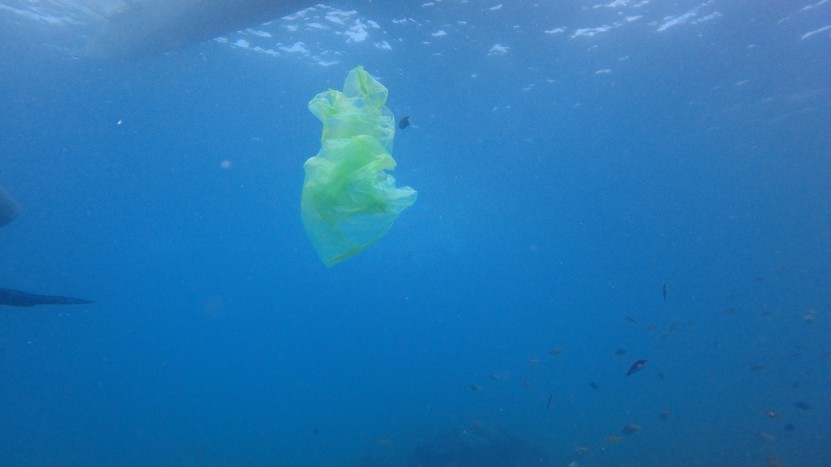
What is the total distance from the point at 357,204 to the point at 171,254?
177 ft

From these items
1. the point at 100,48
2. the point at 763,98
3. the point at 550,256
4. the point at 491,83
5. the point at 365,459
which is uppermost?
the point at 100,48

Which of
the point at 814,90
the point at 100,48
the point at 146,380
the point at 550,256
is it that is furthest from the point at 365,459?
the point at 146,380

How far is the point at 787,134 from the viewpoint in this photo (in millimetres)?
26984

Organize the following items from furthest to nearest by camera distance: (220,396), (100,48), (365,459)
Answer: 1. (220,396)
2. (365,459)
3. (100,48)

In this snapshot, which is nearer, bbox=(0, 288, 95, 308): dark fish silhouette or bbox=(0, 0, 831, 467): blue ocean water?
bbox=(0, 288, 95, 308): dark fish silhouette

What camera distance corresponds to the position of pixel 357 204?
2465 millimetres

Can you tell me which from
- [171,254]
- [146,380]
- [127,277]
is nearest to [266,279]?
[127,277]

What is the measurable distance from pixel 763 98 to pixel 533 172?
12.0 metres

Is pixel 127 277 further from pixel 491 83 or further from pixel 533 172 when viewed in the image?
pixel 491 83

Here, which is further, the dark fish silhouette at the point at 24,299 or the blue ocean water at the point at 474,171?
the blue ocean water at the point at 474,171

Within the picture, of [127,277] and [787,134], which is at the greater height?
[787,134]

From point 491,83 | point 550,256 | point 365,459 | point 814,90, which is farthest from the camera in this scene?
point 550,256

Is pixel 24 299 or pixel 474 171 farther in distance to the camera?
pixel 474 171

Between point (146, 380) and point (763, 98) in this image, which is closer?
point (763, 98)
